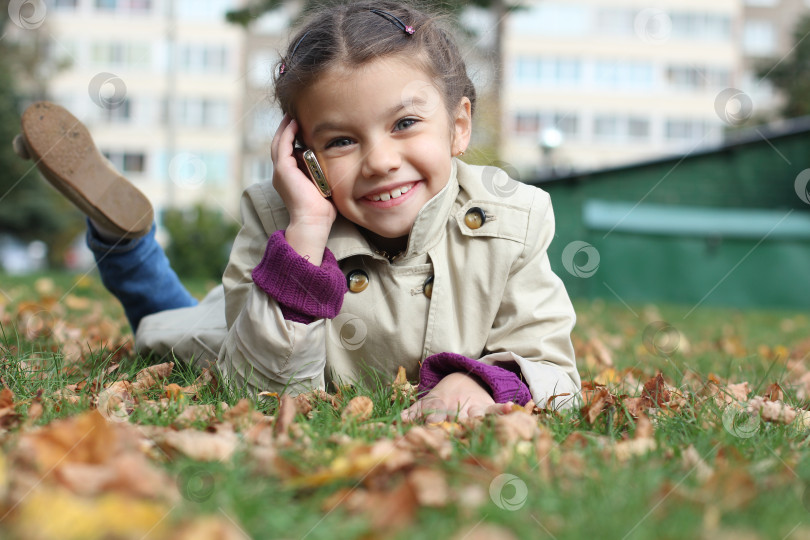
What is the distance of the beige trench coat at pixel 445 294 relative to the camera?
2457 millimetres

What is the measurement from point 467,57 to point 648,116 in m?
35.9

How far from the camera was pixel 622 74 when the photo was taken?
121ft

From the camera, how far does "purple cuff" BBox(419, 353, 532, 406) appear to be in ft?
7.39

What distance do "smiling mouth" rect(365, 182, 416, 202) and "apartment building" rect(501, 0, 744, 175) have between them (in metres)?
33.7

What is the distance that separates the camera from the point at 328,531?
1236 mm

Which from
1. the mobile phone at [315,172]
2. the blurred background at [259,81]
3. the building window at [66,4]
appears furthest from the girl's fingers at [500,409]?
the building window at [66,4]

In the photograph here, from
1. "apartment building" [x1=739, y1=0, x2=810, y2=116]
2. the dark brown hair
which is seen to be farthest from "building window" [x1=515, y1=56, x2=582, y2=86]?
the dark brown hair

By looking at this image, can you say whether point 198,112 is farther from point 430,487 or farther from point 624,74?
point 430,487

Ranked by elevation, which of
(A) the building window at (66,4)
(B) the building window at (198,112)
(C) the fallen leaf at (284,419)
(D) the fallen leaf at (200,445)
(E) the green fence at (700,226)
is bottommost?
(B) the building window at (198,112)

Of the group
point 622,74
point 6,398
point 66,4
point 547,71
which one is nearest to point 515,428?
point 6,398

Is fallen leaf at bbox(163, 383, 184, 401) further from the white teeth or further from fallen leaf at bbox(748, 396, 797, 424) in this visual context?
fallen leaf at bbox(748, 396, 797, 424)

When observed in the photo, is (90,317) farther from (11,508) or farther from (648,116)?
(648,116)

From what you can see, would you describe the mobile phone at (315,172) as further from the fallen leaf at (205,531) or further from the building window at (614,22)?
the building window at (614,22)

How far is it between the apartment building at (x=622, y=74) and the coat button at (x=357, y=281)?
33630mm
